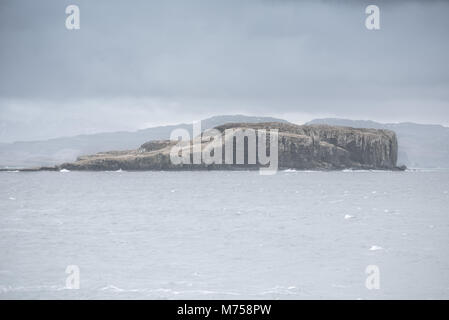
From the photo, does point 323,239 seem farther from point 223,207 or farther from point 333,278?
point 223,207

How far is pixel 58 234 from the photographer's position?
46938 mm

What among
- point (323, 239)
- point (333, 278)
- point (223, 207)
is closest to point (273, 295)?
point (333, 278)

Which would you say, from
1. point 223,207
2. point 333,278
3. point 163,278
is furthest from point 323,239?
point 223,207

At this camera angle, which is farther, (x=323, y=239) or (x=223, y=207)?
(x=223, y=207)

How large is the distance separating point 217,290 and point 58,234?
75.2 feet

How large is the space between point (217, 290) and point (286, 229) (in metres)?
23.5
